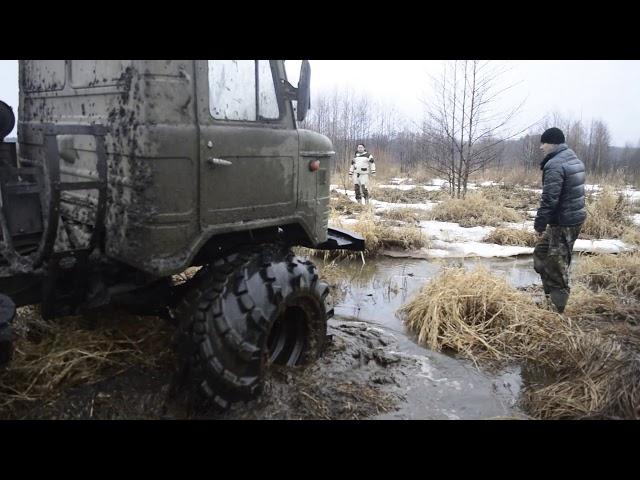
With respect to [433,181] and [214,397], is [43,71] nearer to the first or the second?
[214,397]

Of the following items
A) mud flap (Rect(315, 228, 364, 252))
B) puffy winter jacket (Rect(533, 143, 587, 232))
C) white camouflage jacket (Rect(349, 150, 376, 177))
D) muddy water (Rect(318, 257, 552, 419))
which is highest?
white camouflage jacket (Rect(349, 150, 376, 177))

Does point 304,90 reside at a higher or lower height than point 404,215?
higher

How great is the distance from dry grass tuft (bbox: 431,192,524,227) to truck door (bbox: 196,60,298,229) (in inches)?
354

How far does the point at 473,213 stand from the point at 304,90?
32.7ft

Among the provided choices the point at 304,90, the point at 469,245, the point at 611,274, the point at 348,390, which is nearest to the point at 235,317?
the point at 348,390

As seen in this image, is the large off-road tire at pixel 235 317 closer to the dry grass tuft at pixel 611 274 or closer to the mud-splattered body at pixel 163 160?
the mud-splattered body at pixel 163 160

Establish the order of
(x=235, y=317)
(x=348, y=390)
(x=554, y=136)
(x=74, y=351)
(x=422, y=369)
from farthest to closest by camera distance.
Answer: (x=554, y=136), (x=422, y=369), (x=348, y=390), (x=74, y=351), (x=235, y=317)

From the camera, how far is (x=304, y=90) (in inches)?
134

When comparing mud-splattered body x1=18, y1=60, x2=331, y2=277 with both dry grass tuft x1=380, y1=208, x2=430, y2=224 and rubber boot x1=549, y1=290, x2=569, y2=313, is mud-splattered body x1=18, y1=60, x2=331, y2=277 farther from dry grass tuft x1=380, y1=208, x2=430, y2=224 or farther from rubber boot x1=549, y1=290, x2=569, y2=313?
dry grass tuft x1=380, y1=208, x2=430, y2=224

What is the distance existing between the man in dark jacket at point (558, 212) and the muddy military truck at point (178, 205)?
269 centimetres

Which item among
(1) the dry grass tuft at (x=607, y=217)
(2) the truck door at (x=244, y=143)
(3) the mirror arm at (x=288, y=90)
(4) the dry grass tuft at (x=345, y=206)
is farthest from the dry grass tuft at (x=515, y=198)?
(2) the truck door at (x=244, y=143)

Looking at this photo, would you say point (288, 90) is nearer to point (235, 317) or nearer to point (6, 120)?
point (235, 317)

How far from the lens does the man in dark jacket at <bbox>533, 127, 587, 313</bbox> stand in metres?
5.04

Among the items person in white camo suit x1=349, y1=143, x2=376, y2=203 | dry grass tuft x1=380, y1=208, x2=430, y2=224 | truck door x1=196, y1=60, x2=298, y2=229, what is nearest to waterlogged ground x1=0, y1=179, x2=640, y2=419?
truck door x1=196, y1=60, x2=298, y2=229
